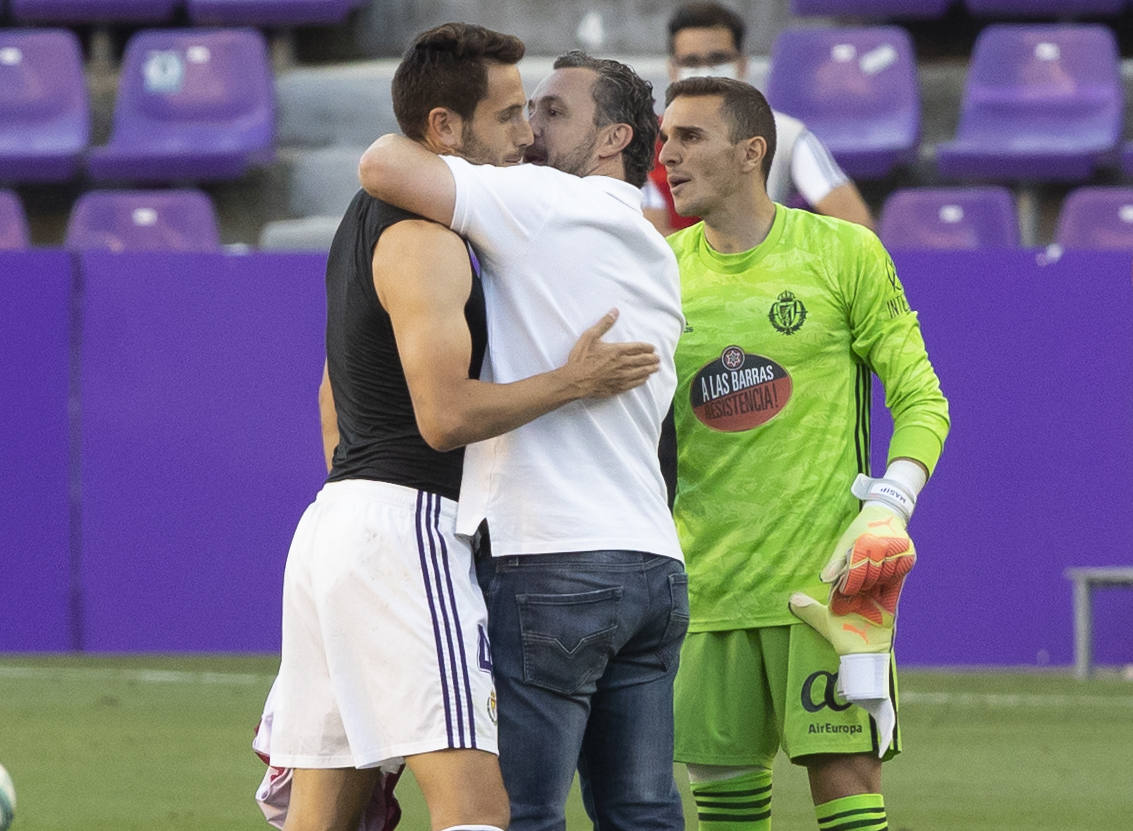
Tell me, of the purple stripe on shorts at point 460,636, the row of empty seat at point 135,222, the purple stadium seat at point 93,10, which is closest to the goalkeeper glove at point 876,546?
the purple stripe on shorts at point 460,636

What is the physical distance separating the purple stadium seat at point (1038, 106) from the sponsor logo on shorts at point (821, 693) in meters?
6.75

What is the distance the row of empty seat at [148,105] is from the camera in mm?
10898

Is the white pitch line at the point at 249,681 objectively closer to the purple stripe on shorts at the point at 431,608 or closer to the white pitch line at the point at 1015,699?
the white pitch line at the point at 1015,699

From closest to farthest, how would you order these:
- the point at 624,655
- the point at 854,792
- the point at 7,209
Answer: the point at 624,655 → the point at 854,792 → the point at 7,209

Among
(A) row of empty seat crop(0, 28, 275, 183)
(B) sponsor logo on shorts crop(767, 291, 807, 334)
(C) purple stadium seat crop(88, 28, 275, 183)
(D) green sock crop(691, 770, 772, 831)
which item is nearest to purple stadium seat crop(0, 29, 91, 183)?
(A) row of empty seat crop(0, 28, 275, 183)

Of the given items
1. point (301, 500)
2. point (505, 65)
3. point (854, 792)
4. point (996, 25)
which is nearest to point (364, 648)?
point (505, 65)

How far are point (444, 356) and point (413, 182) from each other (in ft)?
0.96

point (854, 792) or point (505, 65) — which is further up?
point (505, 65)

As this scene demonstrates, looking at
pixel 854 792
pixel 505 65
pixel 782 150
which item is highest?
pixel 505 65

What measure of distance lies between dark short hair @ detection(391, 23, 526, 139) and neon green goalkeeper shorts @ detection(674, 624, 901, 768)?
55.1 inches

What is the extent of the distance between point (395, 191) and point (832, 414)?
4.29 feet

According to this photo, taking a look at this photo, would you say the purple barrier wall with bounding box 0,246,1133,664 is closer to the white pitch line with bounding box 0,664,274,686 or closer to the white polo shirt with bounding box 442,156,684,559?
the white pitch line with bounding box 0,664,274,686

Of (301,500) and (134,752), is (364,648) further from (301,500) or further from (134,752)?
(301,500)

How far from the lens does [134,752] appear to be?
20.5ft
